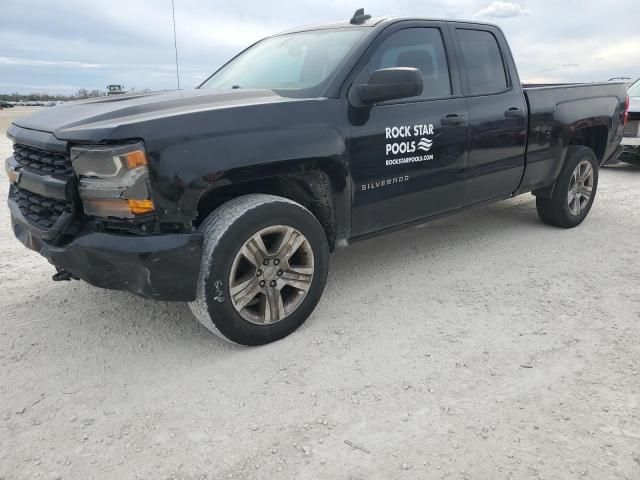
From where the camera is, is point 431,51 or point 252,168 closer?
point 252,168

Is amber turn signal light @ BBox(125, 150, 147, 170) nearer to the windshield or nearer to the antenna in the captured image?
the windshield

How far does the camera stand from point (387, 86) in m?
3.08

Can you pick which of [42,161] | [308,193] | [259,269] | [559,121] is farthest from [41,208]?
[559,121]

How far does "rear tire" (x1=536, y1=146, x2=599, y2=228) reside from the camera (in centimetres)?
500

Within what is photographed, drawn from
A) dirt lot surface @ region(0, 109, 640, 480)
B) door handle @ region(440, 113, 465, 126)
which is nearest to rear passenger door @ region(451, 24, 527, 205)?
door handle @ region(440, 113, 465, 126)

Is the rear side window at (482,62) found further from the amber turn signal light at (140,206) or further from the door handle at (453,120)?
the amber turn signal light at (140,206)

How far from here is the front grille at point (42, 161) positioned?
105 inches

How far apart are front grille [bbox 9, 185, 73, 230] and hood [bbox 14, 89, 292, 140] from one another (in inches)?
14.4

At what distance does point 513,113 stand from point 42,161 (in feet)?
11.3

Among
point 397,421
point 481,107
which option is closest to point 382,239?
point 481,107

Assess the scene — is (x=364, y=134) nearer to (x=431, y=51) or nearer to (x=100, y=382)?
(x=431, y=51)

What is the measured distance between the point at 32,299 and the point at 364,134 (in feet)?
8.24

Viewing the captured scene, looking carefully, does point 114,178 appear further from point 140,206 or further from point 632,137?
point 632,137

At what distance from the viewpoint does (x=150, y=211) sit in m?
2.51
